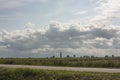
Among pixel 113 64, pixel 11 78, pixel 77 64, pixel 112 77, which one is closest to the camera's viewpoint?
pixel 112 77

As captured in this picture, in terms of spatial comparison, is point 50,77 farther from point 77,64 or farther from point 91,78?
point 77,64

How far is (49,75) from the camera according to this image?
101ft

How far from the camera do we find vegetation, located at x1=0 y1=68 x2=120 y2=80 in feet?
91.8

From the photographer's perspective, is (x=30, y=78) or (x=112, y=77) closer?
(x=112, y=77)

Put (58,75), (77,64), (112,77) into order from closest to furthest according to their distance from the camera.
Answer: (112,77) < (58,75) < (77,64)

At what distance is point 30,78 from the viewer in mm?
31859

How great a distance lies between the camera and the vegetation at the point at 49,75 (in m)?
28.0

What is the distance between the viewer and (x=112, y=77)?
27.4 metres

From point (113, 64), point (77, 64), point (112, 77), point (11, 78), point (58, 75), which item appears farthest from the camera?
point (77, 64)

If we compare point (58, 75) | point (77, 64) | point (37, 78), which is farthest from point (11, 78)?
point (77, 64)

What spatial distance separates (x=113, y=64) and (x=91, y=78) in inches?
738

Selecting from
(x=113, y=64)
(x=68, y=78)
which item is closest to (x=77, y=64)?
(x=113, y=64)

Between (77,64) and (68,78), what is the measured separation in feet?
67.4

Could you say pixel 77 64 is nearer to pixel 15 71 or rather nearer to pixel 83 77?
pixel 15 71
